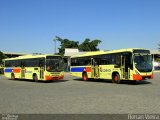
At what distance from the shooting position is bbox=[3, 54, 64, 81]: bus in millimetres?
28917

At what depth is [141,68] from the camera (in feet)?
78.6

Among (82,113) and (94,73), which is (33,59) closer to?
(94,73)

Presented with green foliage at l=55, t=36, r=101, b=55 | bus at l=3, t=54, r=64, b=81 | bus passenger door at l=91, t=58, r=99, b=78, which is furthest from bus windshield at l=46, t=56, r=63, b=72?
green foliage at l=55, t=36, r=101, b=55

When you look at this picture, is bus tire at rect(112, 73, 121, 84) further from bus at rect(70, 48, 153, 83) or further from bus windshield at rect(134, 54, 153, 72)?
bus windshield at rect(134, 54, 153, 72)

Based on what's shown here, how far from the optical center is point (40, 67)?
29.7 metres

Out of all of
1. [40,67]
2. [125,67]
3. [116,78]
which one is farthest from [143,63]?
[40,67]

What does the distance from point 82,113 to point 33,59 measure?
21677mm

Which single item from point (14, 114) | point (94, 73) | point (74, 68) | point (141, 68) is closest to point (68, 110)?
point (14, 114)

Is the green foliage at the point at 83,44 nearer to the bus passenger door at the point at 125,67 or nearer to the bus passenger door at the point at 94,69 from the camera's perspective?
the bus passenger door at the point at 94,69

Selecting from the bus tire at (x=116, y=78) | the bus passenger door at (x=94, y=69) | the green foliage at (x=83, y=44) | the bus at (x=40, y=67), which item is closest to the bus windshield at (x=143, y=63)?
the bus tire at (x=116, y=78)

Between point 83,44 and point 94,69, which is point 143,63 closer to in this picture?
point 94,69

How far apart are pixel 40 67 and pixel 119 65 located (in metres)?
8.06

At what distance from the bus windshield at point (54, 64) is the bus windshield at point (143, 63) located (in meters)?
8.28

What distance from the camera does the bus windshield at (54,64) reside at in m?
29.0
